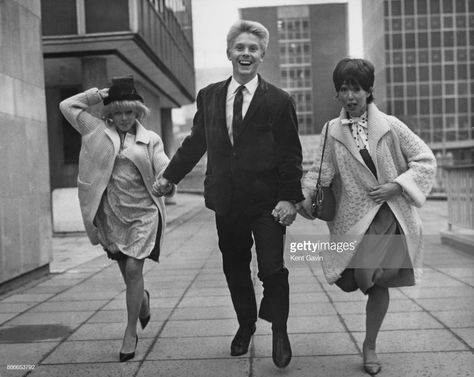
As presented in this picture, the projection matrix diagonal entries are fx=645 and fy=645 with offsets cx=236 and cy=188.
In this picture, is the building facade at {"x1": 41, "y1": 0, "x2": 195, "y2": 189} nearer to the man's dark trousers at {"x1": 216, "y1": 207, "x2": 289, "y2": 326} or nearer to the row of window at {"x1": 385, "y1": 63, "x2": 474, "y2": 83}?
the man's dark trousers at {"x1": 216, "y1": 207, "x2": 289, "y2": 326}

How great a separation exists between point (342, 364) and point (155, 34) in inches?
497

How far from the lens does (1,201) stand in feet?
20.5

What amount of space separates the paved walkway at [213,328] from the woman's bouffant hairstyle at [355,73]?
151cm

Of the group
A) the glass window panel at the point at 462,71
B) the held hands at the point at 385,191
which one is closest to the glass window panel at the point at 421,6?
the glass window panel at the point at 462,71

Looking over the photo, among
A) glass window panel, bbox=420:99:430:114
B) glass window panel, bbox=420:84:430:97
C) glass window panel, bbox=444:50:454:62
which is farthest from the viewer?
glass window panel, bbox=420:99:430:114

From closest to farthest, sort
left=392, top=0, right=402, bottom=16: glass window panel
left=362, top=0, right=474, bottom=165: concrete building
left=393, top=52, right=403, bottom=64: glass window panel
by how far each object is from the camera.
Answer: left=392, top=0, right=402, bottom=16: glass window panel
left=362, top=0, right=474, bottom=165: concrete building
left=393, top=52, right=403, bottom=64: glass window panel

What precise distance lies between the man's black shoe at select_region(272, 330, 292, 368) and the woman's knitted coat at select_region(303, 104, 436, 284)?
44 cm

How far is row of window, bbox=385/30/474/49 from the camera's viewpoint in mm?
60875

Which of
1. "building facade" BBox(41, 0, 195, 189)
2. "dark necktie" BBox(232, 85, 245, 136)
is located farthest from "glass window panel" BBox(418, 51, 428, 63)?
"dark necktie" BBox(232, 85, 245, 136)

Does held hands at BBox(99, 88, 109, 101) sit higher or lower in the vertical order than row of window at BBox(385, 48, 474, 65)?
lower

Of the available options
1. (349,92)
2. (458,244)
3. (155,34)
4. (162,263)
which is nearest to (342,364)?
(349,92)

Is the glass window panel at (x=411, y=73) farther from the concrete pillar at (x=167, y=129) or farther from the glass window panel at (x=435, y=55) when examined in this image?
the concrete pillar at (x=167, y=129)

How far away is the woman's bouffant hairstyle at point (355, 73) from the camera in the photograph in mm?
3332

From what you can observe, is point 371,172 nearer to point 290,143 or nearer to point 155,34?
point 290,143
